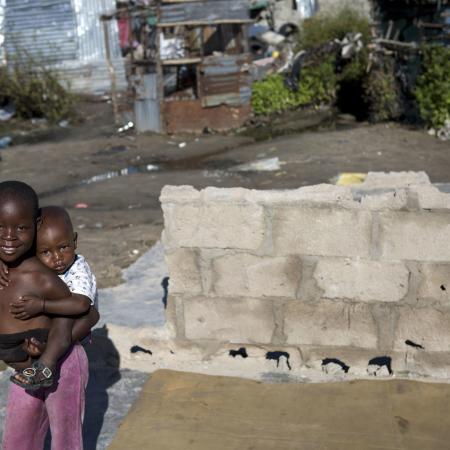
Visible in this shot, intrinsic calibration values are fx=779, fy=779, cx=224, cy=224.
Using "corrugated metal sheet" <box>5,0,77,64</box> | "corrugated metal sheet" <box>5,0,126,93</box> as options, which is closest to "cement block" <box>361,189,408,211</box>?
"corrugated metal sheet" <box>5,0,126,93</box>

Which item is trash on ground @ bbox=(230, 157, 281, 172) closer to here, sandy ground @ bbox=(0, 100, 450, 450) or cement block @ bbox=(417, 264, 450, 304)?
sandy ground @ bbox=(0, 100, 450, 450)

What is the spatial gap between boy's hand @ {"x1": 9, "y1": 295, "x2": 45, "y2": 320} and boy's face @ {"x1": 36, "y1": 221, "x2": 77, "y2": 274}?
0.55 feet

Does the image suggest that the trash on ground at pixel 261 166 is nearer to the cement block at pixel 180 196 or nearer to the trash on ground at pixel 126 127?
the trash on ground at pixel 126 127

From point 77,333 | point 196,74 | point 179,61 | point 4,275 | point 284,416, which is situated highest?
point 4,275

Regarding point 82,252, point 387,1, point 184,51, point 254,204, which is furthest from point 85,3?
point 254,204

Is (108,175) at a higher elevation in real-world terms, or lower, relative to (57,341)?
lower

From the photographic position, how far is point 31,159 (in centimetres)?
1451

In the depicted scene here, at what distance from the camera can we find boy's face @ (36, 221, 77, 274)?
113 inches

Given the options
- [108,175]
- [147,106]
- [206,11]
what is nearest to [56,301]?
[108,175]

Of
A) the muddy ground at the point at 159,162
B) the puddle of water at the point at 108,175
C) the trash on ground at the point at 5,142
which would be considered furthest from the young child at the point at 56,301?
the trash on ground at the point at 5,142

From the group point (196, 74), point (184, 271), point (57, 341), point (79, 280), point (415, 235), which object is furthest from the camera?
point (196, 74)

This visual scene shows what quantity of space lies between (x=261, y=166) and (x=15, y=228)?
982 centimetres

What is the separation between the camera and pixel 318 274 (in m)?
4.32

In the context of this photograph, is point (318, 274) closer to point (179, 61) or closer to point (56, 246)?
point (56, 246)
